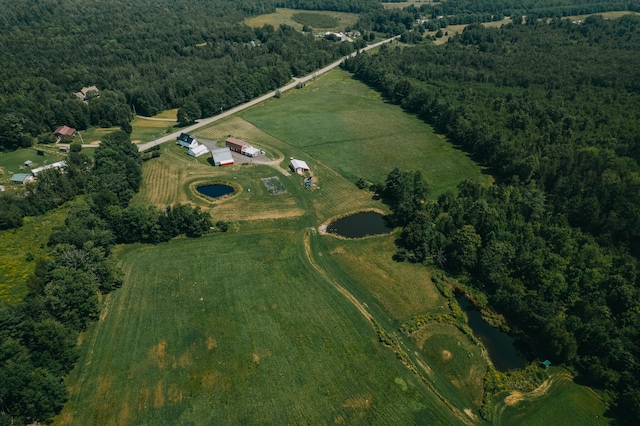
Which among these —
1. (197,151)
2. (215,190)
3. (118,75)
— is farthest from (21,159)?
(118,75)

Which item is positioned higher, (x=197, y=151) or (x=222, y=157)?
(x=197, y=151)

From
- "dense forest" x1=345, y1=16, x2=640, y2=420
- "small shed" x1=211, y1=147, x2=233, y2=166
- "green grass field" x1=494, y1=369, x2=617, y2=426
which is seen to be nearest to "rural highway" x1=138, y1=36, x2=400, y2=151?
"small shed" x1=211, y1=147, x2=233, y2=166

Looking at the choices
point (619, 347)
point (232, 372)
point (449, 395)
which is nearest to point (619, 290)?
point (619, 347)

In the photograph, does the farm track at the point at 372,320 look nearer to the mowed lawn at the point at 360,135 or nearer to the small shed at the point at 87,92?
the mowed lawn at the point at 360,135

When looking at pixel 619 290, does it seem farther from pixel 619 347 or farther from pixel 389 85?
pixel 389 85

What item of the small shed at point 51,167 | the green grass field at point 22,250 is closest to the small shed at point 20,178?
the small shed at point 51,167

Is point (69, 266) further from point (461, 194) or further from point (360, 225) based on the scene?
point (461, 194)
